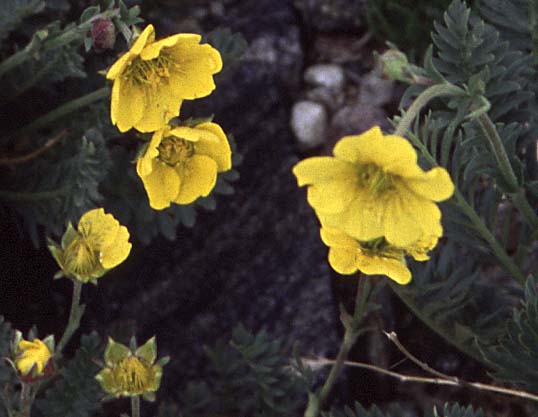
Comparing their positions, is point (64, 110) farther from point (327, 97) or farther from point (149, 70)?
point (327, 97)

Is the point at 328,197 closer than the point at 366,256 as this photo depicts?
Yes

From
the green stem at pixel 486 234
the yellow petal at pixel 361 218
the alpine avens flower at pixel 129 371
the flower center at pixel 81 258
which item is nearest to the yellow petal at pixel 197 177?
the flower center at pixel 81 258

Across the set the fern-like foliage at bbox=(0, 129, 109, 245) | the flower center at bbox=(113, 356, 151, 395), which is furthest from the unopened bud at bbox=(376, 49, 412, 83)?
the fern-like foliage at bbox=(0, 129, 109, 245)

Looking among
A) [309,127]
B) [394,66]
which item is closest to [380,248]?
[394,66]

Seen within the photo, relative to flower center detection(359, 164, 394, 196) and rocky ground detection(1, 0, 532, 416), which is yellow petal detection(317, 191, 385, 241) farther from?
rocky ground detection(1, 0, 532, 416)

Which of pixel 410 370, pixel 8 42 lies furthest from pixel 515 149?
pixel 8 42

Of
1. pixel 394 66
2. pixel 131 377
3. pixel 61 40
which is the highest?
pixel 394 66
